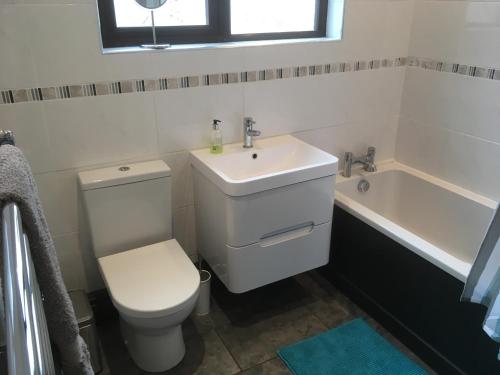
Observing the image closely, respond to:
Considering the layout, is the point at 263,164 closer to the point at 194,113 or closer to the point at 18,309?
the point at 194,113

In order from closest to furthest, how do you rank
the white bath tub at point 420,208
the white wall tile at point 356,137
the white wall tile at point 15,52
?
1. the white wall tile at point 15,52
2. the white bath tub at point 420,208
3. the white wall tile at point 356,137

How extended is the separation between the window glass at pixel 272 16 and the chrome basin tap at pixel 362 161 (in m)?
0.74

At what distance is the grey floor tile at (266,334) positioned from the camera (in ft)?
6.16

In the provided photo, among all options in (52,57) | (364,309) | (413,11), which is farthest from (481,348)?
(52,57)

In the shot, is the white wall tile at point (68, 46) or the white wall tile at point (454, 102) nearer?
the white wall tile at point (68, 46)

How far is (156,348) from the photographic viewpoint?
5.72 ft

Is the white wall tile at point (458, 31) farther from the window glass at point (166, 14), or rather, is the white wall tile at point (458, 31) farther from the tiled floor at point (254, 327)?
the tiled floor at point (254, 327)

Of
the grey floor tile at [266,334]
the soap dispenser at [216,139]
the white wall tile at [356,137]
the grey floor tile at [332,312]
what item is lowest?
the grey floor tile at [266,334]

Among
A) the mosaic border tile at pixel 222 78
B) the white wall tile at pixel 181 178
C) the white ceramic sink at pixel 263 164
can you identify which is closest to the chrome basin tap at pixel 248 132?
the white ceramic sink at pixel 263 164

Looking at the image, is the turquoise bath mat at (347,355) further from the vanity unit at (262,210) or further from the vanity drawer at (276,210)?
the vanity drawer at (276,210)

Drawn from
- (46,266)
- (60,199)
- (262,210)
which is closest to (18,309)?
(46,266)

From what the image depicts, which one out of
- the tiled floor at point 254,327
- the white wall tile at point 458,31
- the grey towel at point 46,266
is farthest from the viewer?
the white wall tile at point 458,31

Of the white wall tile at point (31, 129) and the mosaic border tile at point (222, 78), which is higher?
the mosaic border tile at point (222, 78)

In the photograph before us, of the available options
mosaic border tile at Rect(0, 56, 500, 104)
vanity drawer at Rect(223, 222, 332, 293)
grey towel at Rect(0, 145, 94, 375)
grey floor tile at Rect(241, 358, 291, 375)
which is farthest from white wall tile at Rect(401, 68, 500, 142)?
grey towel at Rect(0, 145, 94, 375)
